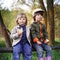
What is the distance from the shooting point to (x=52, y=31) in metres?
6.79

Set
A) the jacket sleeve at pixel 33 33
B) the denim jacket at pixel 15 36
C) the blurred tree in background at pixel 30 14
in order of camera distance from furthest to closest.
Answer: the blurred tree in background at pixel 30 14, the jacket sleeve at pixel 33 33, the denim jacket at pixel 15 36

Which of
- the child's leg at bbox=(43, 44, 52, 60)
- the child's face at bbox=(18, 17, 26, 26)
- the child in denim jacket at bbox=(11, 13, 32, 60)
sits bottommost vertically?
the child's leg at bbox=(43, 44, 52, 60)

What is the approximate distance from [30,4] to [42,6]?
17.0 inches

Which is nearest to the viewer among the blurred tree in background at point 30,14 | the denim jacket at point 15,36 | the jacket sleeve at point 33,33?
the denim jacket at point 15,36

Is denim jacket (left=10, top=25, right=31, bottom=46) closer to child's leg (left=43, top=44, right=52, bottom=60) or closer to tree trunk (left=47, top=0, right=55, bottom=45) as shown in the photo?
child's leg (left=43, top=44, right=52, bottom=60)

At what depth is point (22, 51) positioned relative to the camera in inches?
128

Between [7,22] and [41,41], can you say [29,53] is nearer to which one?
[41,41]

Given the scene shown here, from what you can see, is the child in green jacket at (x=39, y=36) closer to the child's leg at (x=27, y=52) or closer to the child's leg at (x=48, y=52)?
the child's leg at (x=48, y=52)

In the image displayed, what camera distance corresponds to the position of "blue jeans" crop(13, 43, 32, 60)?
3.21m

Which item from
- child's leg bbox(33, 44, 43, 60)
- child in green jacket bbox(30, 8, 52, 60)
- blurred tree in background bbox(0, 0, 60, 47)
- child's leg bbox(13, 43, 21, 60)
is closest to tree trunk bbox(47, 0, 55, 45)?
blurred tree in background bbox(0, 0, 60, 47)

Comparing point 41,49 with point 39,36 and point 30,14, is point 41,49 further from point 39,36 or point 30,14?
point 30,14

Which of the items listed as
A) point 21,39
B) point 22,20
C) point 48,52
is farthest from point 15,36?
point 48,52

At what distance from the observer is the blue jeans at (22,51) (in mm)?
3205

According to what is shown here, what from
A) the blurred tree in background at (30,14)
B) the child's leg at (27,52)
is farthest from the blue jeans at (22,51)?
the blurred tree in background at (30,14)
